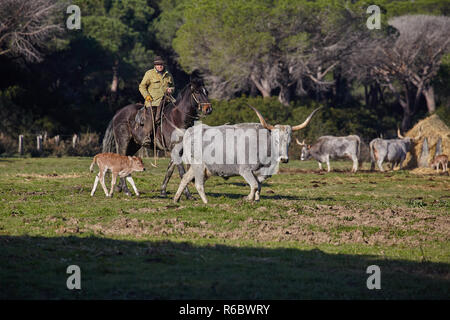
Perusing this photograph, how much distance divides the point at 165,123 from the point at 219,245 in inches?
303

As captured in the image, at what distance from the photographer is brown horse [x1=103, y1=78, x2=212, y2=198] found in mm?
18250

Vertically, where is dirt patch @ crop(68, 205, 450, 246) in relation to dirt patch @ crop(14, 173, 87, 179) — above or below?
below

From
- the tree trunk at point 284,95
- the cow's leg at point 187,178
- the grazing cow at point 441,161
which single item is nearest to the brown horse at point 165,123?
the cow's leg at point 187,178

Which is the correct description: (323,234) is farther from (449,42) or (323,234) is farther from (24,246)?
(449,42)

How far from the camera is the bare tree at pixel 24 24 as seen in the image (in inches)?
1890

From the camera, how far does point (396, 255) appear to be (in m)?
11.9

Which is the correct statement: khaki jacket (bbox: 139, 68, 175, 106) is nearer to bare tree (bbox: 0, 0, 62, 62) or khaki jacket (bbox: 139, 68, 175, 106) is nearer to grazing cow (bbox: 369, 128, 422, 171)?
grazing cow (bbox: 369, 128, 422, 171)

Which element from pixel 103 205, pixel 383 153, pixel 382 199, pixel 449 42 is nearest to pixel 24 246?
pixel 103 205

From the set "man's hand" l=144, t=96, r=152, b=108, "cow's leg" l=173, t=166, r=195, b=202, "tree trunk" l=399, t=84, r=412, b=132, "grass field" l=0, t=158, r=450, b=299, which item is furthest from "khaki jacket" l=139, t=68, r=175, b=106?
"tree trunk" l=399, t=84, r=412, b=132

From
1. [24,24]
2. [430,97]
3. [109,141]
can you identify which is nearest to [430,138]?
[109,141]

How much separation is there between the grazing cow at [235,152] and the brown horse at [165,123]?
129 cm

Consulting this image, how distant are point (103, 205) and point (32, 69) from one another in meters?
39.9

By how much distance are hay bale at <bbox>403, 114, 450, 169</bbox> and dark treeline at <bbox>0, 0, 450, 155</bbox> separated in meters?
11.7

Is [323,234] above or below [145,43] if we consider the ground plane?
below
